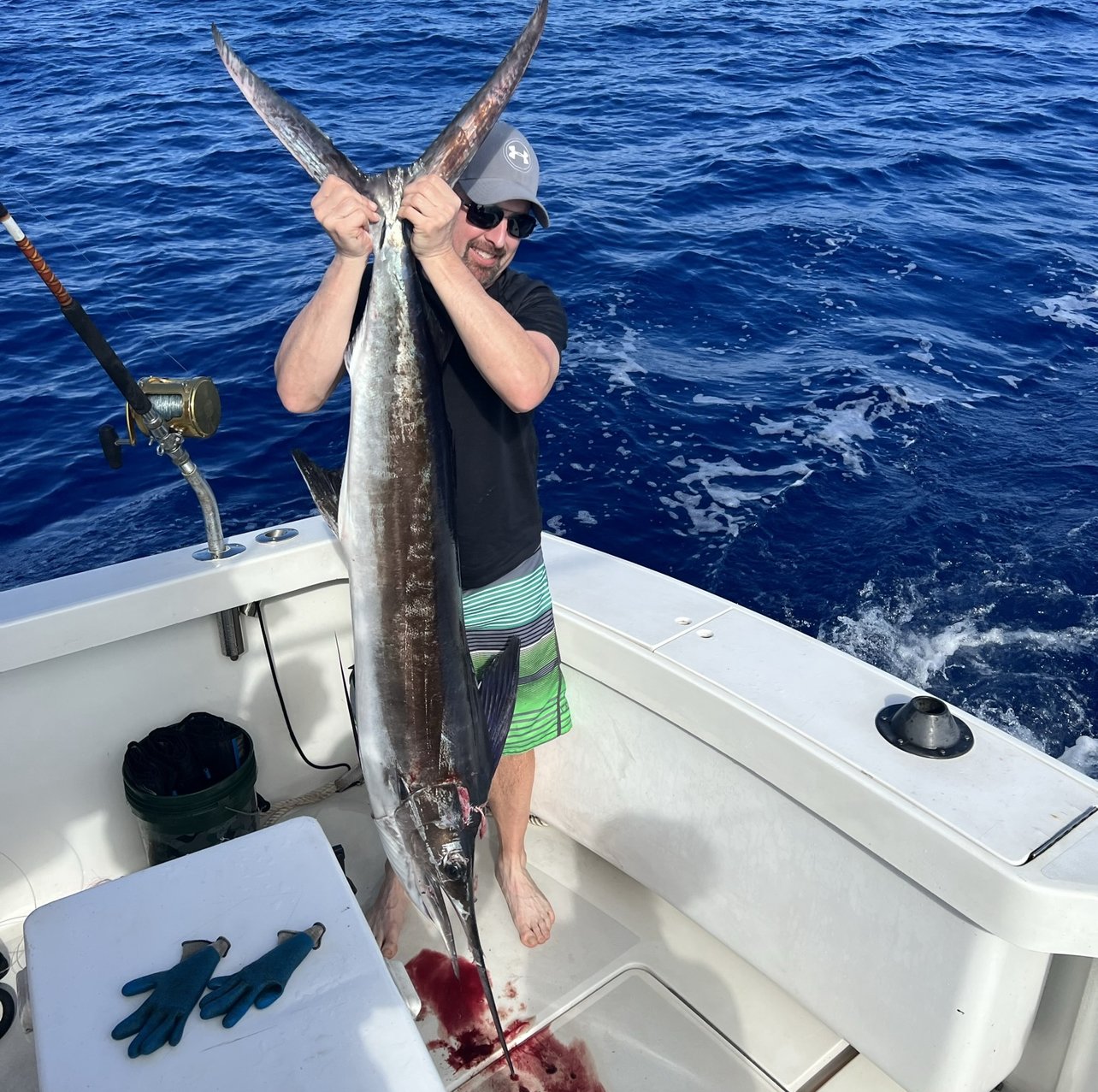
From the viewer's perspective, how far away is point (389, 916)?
8.49 feet

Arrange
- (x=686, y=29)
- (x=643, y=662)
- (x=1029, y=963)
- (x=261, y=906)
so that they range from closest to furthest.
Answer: (x=261, y=906), (x=1029, y=963), (x=643, y=662), (x=686, y=29)

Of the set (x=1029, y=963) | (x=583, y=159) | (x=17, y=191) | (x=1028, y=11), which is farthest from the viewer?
(x=1028, y=11)

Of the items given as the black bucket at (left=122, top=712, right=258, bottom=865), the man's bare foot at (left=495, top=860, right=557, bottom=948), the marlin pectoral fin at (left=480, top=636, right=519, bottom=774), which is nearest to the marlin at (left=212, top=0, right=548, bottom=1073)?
the marlin pectoral fin at (left=480, top=636, right=519, bottom=774)

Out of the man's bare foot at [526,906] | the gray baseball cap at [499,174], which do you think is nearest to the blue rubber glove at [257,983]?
the man's bare foot at [526,906]

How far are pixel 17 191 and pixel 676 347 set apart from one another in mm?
7112

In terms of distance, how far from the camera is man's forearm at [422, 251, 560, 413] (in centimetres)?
163

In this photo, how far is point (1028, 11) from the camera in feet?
56.3

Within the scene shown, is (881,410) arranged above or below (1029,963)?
below

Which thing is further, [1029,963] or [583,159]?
[583,159]

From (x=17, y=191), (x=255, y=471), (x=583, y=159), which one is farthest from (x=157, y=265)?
(x=583, y=159)

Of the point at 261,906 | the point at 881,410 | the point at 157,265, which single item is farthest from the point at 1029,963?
the point at 157,265

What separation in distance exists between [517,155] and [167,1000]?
1.63 m

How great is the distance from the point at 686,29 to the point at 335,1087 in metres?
17.0

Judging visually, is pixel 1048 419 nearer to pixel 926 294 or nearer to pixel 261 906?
pixel 926 294
